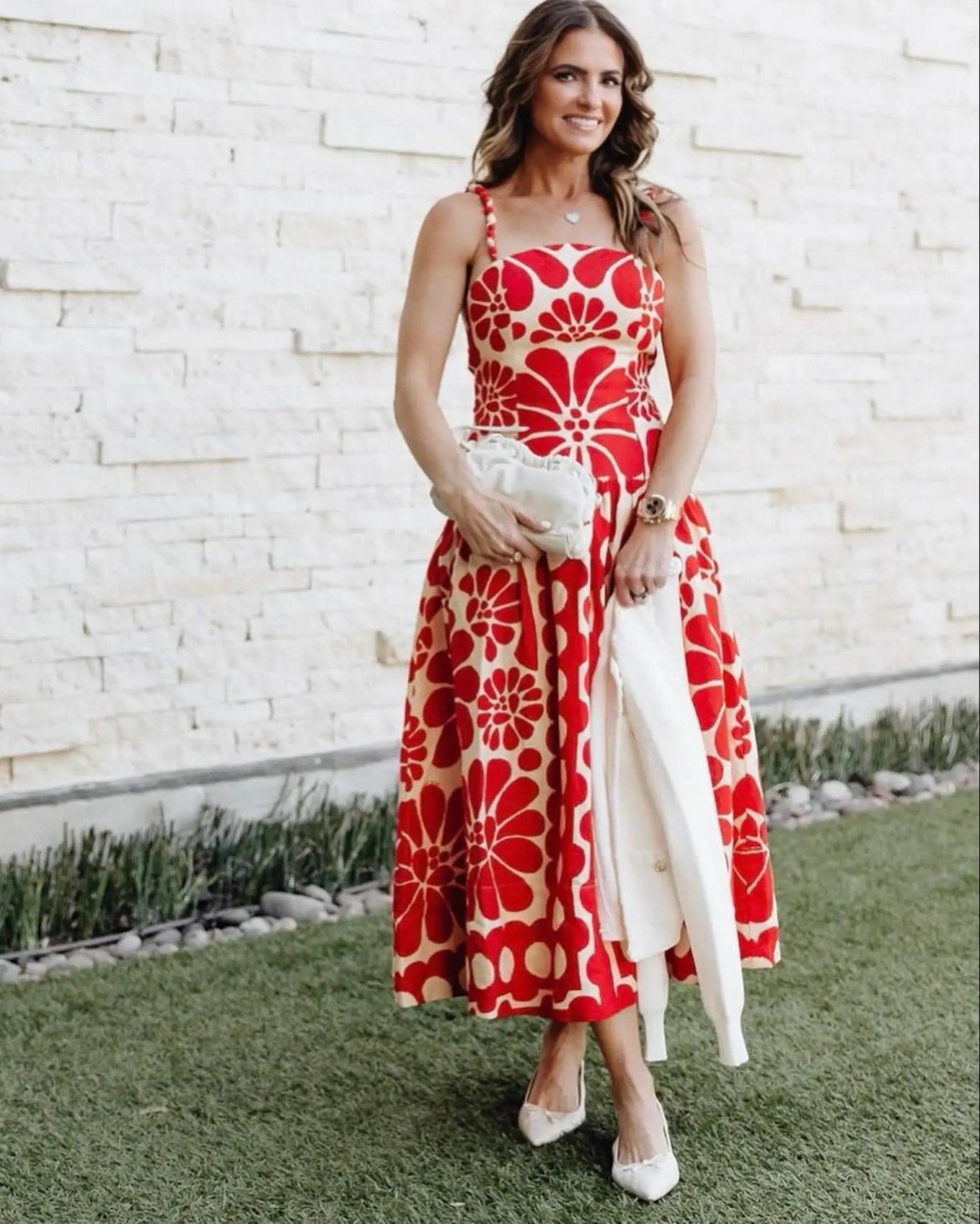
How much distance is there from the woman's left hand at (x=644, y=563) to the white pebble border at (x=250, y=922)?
1446 mm

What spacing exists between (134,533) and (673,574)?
1550 millimetres

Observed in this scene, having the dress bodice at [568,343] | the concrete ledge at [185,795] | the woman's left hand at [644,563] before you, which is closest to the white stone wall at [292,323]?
the concrete ledge at [185,795]

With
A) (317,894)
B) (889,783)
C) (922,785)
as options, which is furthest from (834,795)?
(317,894)

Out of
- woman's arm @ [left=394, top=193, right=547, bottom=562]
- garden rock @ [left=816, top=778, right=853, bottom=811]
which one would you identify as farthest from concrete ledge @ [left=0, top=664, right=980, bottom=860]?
woman's arm @ [left=394, top=193, right=547, bottom=562]

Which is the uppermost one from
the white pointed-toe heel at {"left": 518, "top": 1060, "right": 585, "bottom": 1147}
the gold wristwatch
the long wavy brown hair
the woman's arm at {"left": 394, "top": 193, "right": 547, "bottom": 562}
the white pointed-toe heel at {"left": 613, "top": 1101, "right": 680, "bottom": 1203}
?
the long wavy brown hair

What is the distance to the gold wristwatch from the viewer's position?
2.51 meters

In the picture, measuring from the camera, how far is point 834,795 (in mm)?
4605

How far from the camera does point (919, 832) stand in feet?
14.1

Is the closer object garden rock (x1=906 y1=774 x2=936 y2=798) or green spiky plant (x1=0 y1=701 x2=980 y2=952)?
green spiky plant (x1=0 y1=701 x2=980 y2=952)

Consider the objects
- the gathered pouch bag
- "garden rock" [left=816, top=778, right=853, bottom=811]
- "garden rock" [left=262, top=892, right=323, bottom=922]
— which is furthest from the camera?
"garden rock" [left=816, top=778, right=853, bottom=811]

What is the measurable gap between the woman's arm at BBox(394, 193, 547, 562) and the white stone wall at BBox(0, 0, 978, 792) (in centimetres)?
123

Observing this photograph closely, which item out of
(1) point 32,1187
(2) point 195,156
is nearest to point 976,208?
(2) point 195,156

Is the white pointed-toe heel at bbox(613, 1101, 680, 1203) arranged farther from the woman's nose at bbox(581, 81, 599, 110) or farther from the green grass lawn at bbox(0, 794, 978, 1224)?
the woman's nose at bbox(581, 81, 599, 110)

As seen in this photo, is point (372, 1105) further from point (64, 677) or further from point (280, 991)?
point (64, 677)
